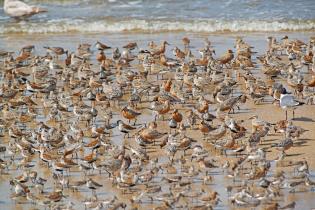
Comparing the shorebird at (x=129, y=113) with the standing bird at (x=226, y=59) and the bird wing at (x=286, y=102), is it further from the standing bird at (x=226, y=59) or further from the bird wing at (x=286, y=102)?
the standing bird at (x=226, y=59)

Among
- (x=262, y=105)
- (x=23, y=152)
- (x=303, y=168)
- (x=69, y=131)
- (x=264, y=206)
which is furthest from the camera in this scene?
(x=262, y=105)

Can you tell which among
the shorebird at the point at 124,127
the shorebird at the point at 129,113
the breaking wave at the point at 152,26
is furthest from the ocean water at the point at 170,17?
the shorebird at the point at 124,127

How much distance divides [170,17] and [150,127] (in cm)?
1539

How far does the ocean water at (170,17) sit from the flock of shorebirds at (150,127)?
5588 millimetres

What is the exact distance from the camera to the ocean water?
101ft

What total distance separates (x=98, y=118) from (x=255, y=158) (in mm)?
4748

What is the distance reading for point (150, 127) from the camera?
696 inches

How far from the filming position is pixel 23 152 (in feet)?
54.2

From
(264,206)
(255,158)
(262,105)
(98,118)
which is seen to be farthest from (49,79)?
(264,206)

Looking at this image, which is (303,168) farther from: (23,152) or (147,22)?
(147,22)

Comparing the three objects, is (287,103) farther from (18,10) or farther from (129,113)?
(18,10)

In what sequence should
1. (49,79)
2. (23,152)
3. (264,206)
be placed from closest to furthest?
1. (264,206)
2. (23,152)
3. (49,79)

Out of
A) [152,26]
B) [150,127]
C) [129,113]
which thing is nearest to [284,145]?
[150,127]

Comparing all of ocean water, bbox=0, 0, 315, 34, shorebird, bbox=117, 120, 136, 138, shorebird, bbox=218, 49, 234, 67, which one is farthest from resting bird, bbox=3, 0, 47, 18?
shorebird, bbox=117, 120, 136, 138
